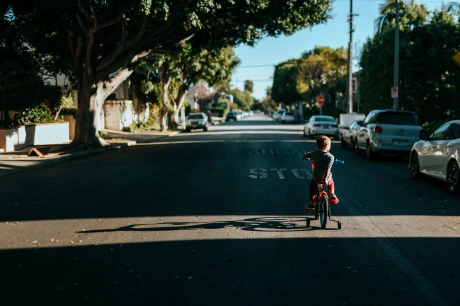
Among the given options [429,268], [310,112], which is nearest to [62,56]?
[429,268]

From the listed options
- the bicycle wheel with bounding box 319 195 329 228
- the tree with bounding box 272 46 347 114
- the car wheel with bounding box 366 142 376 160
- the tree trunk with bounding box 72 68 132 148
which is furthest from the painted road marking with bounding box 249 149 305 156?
the tree with bounding box 272 46 347 114

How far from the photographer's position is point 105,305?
16.4 ft

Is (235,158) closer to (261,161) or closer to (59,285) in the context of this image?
(261,161)

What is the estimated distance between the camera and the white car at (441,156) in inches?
481

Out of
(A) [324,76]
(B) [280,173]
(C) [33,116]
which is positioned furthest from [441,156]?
(A) [324,76]

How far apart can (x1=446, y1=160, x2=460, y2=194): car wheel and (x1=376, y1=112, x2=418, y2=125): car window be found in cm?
864

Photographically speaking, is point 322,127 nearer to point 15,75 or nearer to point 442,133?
point 15,75

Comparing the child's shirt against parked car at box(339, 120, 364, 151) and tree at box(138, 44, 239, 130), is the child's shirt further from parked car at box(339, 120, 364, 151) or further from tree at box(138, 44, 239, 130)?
tree at box(138, 44, 239, 130)

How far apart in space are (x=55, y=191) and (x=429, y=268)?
835 centimetres

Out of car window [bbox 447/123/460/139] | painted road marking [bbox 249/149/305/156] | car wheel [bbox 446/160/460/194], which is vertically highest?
car window [bbox 447/123/460/139]

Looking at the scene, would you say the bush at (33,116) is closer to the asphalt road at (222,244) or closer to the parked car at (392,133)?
the asphalt road at (222,244)

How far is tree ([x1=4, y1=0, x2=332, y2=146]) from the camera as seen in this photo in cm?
2233

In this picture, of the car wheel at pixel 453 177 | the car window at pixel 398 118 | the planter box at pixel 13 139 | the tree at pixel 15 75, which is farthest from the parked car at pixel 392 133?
the planter box at pixel 13 139

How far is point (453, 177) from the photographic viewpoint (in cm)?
1223
